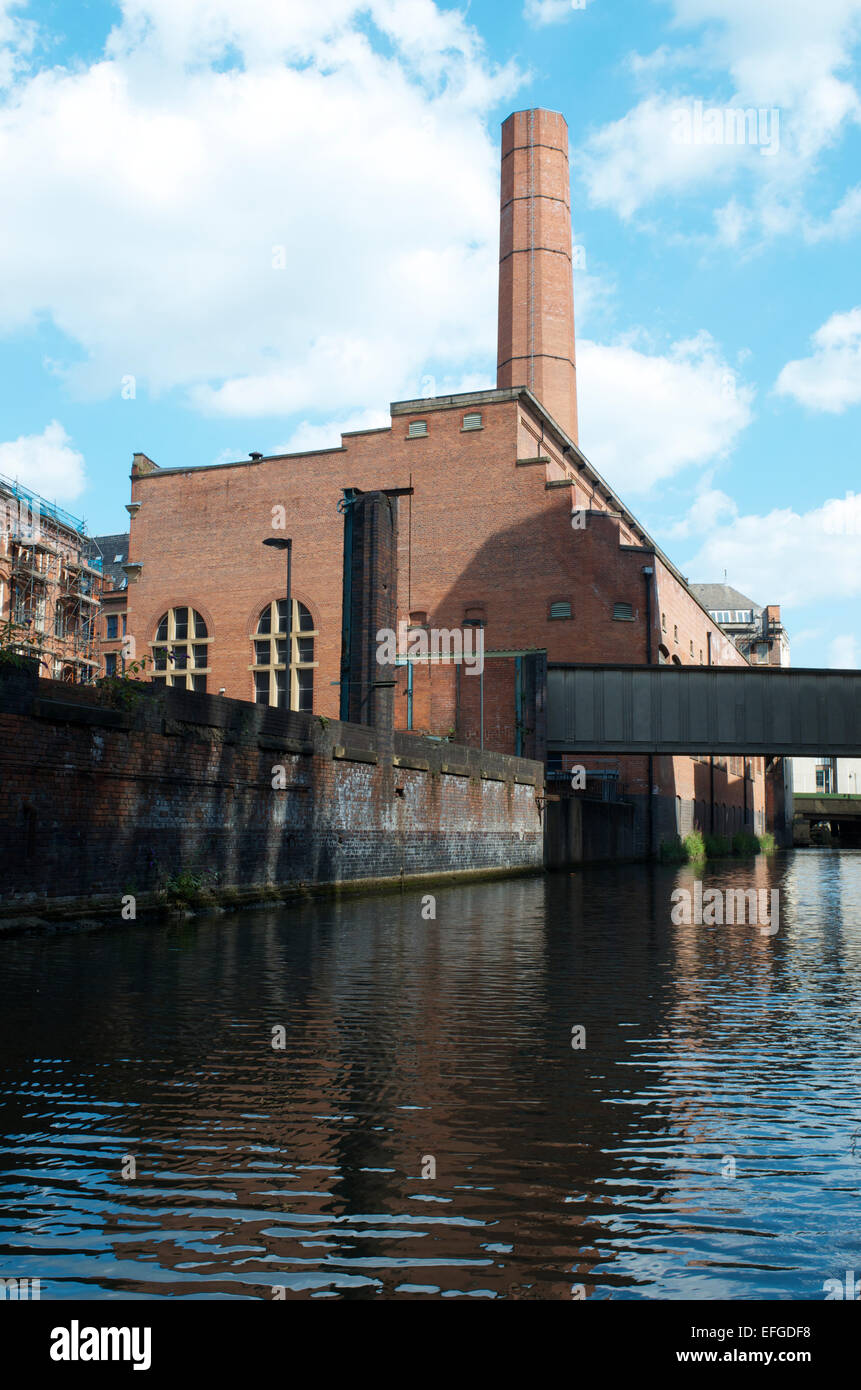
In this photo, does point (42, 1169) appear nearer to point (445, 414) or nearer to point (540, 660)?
point (540, 660)

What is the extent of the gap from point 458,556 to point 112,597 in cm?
2862

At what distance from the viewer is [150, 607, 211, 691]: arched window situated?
142 feet

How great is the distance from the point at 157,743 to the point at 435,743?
899cm

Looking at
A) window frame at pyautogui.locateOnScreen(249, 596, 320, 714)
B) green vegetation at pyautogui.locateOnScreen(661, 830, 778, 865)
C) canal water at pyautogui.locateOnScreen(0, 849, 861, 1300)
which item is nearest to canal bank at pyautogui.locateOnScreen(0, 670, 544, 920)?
canal water at pyautogui.locateOnScreen(0, 849, 861, 1300)

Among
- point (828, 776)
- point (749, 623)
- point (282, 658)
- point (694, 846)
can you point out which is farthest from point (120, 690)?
point (828, 776)

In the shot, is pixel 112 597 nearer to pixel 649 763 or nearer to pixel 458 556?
pixel 458 556

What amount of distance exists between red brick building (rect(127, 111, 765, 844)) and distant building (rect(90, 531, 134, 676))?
34.7ft

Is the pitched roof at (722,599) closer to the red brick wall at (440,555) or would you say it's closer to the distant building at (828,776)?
the distant building at (828,776)

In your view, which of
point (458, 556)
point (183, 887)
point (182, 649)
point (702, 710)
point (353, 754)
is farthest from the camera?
point (182, 649)

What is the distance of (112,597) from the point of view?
6225 centimetres

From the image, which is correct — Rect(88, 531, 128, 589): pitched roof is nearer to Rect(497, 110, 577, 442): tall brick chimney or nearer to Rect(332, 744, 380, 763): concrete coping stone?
Rect(497, 110, 577, 442): tall brick chimney

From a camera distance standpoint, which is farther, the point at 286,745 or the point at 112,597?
the point at 112,597
